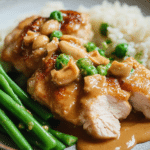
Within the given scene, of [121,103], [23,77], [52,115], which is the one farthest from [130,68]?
[23,77]

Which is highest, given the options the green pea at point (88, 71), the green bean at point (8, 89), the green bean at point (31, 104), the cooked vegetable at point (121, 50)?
the green pea at point (88, 71)

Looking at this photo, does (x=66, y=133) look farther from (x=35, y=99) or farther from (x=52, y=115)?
(x=35, y=99)

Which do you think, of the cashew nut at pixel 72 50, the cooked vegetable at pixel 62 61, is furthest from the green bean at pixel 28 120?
the cashew nut at pixel 72 50

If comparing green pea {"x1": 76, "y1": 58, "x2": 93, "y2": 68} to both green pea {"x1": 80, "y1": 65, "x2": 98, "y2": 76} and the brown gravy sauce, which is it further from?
the brown gravy sauce

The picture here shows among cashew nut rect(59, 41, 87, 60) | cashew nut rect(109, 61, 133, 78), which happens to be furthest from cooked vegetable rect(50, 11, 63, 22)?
cashew nut rect(109, 61, 133, 78)

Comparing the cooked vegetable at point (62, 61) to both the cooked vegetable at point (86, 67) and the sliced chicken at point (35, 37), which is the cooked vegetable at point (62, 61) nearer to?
the cooked vegetable at point (86, 67)

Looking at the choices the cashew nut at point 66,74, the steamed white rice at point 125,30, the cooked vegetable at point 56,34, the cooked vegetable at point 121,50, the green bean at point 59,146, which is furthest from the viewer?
the steamed white rice at point 125,30
